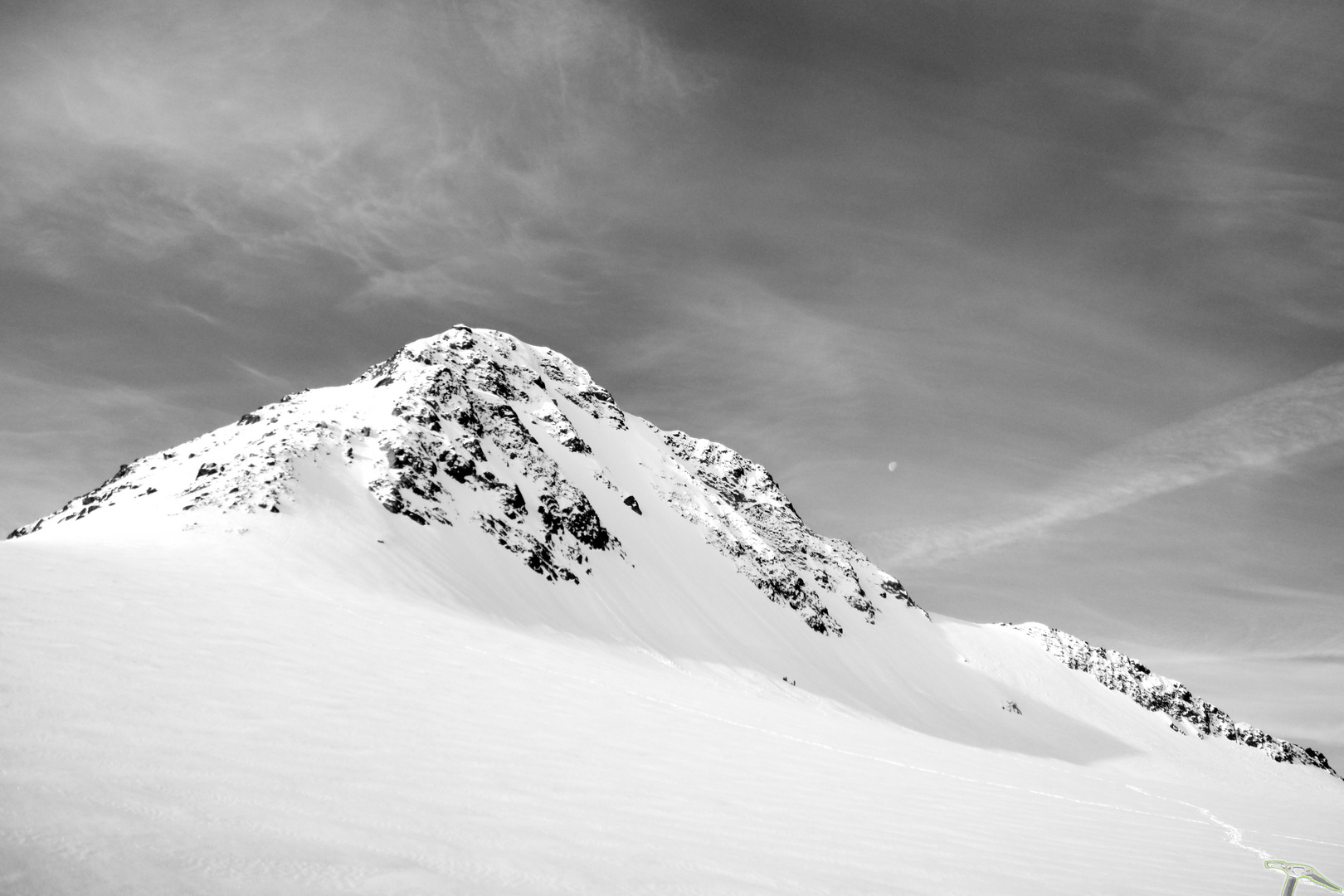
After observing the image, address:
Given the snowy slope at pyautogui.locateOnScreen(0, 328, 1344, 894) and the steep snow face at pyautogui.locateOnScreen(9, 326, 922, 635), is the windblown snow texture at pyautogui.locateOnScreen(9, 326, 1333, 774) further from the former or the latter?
the snowy slope at pyautogui.locateOnScreen(0, 328, 1344, 894)

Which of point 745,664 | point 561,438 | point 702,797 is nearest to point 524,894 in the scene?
point 702,797

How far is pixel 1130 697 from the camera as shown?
10762 centimetres

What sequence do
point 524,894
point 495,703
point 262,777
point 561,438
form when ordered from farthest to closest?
1. point 561,438
2. point 495,703
3. point 262,777
4. point 524,894

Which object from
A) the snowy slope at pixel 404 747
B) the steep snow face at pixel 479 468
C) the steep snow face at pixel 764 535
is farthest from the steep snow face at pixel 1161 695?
the snowy slope at pixel 404 747

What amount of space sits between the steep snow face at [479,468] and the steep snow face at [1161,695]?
37.8m

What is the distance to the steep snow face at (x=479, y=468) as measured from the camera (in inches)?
1574

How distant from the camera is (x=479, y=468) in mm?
55750

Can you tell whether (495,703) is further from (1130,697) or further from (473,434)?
(1130,697)

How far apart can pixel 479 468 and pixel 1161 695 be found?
117 metres

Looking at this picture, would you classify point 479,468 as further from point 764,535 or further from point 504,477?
point 764,535

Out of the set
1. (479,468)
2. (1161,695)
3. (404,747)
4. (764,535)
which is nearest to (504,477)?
(479,468)

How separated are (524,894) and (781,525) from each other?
344ft

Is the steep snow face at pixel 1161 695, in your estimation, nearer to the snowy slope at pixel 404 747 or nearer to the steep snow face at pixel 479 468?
the steep snow face at pixel 479 468

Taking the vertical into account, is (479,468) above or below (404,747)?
above
